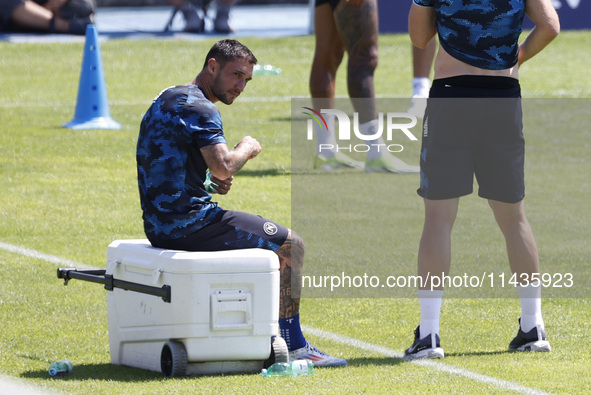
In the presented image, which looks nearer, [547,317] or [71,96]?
[547,317]

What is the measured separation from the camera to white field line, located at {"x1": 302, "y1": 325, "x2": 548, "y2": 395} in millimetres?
5059

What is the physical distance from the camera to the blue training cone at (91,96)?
13.1 meters

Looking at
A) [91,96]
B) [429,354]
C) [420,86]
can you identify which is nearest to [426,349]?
[429,354]

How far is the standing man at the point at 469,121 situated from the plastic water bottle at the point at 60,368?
1516 millimetres

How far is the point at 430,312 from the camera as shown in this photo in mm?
5586

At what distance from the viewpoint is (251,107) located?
14.7 m

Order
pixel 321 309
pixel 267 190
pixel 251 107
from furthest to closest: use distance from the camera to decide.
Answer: pixel 251 107 → pixel 267 190 → pixel 321 309

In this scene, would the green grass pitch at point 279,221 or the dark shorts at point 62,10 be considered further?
the dark shorts at point 62,10

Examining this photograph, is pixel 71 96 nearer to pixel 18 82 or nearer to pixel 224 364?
pixel 18 82

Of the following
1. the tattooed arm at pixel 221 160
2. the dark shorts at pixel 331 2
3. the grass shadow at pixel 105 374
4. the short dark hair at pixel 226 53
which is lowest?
the grass shadow at pixel 105 374

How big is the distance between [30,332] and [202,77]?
1581 millimetres

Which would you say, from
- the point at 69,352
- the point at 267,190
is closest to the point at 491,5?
the point at 69,352

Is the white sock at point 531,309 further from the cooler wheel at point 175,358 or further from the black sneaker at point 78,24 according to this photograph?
the black sneaker at point 78,24

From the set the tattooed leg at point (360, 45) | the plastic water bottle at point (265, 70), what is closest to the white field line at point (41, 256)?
the tattooed leg at point (360, 45)
